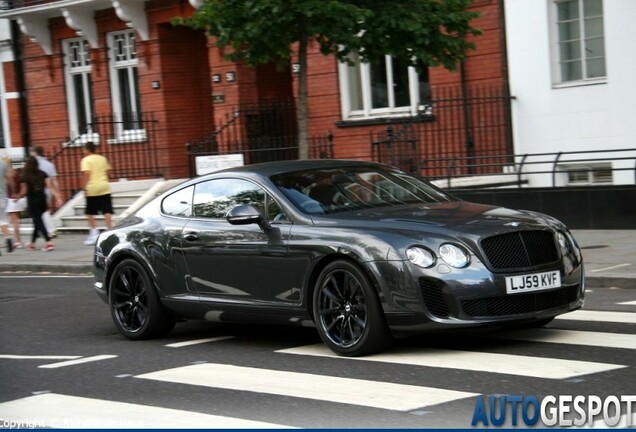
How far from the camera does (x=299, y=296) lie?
8.95 meters

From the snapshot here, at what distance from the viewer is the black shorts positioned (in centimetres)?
2125

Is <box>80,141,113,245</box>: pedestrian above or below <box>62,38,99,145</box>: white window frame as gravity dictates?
below

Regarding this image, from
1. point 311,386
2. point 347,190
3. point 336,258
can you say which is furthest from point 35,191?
point 311,386

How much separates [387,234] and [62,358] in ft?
9.74

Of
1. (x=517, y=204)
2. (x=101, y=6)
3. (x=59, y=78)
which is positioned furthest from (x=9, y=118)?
(x=517, y=204)

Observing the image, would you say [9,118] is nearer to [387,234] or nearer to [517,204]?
[517,204]

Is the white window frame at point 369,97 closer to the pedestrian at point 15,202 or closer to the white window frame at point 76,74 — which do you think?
the pedestrian at point 15,202

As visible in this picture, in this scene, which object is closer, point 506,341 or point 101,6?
point 506,341

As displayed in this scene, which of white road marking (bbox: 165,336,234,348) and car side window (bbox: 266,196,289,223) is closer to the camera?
car side window (bbox: 266,196,289,223)

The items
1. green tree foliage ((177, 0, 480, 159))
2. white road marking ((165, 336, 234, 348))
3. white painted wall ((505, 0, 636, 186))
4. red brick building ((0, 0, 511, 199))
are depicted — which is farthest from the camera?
red brick building ((0, 0, 511, 199))

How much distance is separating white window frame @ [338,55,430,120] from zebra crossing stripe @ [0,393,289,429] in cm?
1499

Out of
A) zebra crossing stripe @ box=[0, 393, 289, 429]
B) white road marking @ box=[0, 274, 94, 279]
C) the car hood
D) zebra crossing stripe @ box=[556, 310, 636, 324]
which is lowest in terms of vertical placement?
white road marking @ box=[0, 274, 94, 279]

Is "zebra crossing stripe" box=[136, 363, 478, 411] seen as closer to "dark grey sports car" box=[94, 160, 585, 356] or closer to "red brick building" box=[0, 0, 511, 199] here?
"dark grey sports car" box=[94, 160, 585, 356]

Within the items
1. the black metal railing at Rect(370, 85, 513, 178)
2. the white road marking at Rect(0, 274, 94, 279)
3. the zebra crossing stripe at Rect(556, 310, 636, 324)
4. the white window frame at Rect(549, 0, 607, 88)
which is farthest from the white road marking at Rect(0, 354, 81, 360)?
the white window frame at Rect(549, 0, 607, 88)
